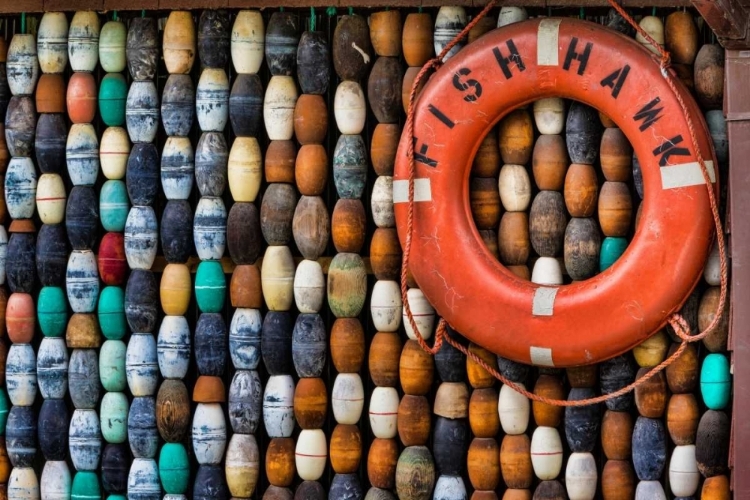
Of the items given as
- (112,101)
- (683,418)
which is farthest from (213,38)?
(683,418)

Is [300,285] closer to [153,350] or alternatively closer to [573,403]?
[153,350]

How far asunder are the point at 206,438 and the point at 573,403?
0.96 m

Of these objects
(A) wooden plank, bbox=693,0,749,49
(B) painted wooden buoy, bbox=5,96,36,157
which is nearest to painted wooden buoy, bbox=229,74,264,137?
(B) painted wooden buoy, bbox=5,96,36,157

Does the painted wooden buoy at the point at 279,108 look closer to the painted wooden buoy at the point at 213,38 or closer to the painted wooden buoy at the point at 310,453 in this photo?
the painted wooden buoy at the point at 213,38

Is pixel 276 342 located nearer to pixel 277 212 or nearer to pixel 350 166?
pixel 277 212

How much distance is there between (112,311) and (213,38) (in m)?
0.77

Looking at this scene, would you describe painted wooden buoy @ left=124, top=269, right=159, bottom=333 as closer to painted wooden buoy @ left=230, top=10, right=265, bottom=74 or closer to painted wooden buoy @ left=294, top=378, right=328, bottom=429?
painted wooden buoy @ left=294, top=378, right=328, bottom=429

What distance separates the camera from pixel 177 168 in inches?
147

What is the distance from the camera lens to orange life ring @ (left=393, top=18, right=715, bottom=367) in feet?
11.0

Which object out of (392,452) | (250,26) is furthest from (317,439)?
(250,26)

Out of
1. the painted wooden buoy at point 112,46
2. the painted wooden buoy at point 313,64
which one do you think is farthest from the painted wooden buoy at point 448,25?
the painted wooden buoy at point 112,46

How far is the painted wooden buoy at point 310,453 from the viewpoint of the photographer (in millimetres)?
3678

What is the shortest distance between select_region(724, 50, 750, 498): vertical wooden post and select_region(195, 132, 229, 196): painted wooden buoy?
4.22 ft

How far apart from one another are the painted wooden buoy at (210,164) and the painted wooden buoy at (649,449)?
1.24 meters
